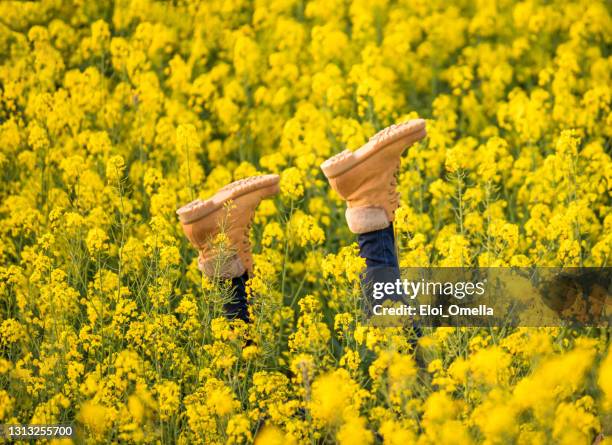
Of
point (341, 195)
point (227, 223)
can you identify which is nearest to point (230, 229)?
point (227, 223)

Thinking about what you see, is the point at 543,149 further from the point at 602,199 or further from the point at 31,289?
the point at 31,289

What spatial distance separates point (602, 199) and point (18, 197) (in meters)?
3.05

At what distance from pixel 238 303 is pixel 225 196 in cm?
43

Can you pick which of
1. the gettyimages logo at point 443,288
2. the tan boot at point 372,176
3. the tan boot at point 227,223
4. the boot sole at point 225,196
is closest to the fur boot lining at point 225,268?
the tan boot at point 227,223

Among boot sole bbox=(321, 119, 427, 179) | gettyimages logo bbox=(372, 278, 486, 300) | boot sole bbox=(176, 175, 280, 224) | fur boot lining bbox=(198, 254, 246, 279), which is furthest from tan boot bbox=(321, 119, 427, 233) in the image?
fur boot lining bbox=(198, 254, 246, 279)

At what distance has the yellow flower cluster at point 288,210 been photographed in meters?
3.43

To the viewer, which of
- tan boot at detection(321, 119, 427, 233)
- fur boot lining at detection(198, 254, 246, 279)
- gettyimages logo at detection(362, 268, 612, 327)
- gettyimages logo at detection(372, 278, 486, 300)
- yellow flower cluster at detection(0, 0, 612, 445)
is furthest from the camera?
fur boot lining at detection(198, 254, 246, 279)

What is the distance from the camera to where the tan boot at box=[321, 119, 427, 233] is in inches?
151

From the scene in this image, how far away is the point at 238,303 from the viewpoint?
4145mm

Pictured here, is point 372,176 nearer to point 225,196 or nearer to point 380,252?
point 380,252

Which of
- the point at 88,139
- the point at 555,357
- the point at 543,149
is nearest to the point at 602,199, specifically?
the point at 543,149

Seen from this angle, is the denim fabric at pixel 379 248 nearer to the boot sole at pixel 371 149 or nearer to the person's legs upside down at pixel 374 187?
the person's legs upside down at pixel 374 187

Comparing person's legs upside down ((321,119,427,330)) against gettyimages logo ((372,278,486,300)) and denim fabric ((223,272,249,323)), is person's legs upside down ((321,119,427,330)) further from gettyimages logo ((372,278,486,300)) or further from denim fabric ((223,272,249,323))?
denim fabric ((223,272,249,323))

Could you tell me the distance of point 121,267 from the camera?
4.44m
